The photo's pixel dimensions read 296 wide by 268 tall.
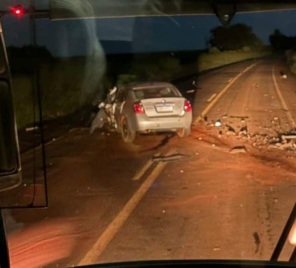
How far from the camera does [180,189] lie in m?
13.0

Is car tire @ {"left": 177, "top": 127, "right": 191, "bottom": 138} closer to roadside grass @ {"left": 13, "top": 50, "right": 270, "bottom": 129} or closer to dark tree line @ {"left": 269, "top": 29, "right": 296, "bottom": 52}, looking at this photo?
roadside grass @ {"left": 13, "top": 50, "right": 270, "bottom": 129}

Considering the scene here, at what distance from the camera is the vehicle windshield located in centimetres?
432

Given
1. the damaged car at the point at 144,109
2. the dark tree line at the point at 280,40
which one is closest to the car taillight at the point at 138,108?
the damaged car at the point at 144,109

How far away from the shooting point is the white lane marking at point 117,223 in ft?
28.0

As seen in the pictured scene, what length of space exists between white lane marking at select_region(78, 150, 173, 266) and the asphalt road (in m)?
0.01

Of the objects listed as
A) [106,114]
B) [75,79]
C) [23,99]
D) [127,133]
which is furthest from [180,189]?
[23,99]

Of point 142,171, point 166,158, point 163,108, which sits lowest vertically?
point 166,158

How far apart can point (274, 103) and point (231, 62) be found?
982cm

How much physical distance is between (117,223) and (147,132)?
11.4 ft

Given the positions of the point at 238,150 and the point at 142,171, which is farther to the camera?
the point at 238,150

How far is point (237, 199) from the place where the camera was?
1207 centimetres

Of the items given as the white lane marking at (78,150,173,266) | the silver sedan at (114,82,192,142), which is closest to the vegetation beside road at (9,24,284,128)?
the white lane marking at (78,150,173,266)

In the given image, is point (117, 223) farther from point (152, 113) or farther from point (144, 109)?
point (152, 113)

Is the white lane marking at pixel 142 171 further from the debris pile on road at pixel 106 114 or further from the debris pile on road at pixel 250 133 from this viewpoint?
the debris pile on road at pixel 106 114
